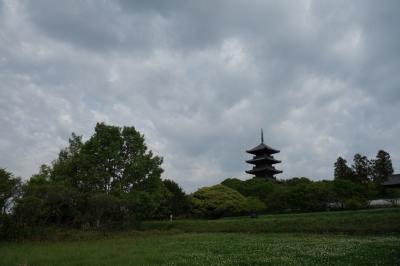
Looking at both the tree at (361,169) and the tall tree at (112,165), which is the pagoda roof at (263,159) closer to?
the tree at (361,169)

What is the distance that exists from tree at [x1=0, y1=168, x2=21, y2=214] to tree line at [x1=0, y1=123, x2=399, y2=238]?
0.24ft

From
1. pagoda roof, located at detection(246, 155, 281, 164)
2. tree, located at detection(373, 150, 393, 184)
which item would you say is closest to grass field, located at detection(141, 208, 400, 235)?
tree, located at detection(373, 150, 393, 184)

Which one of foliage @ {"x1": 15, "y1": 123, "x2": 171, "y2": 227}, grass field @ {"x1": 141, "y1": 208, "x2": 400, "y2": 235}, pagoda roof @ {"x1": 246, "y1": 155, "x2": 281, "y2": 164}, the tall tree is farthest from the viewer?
pagoda roof @ {"x1": 246, "y1": 155, "x2": 281, "y2": 164}

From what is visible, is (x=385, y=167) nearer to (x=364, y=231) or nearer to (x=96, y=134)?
(x=364, y=231)

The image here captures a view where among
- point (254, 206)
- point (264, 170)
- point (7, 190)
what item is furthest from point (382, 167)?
point (7, 190)

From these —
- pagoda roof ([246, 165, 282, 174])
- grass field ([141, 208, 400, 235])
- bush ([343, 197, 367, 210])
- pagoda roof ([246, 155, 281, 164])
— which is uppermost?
pagoda roof ([246, 155, 281, 164])

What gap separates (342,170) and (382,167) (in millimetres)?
6021

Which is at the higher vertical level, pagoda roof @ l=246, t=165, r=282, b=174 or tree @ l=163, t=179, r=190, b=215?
pagoda roof @ l=246, t=165, r=282, b=174

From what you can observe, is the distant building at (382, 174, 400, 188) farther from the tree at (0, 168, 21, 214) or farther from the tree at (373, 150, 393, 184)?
the tree at (0, 168, 21, 214)

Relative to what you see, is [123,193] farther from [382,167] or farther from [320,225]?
[382,167]

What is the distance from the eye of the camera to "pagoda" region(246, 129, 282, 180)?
Answer: 3455 inches

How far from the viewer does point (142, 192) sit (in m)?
41.5

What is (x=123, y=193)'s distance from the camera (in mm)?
40500

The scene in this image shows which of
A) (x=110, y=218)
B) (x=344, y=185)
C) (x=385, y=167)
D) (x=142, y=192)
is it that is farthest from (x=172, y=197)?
(x=385, y=167)
